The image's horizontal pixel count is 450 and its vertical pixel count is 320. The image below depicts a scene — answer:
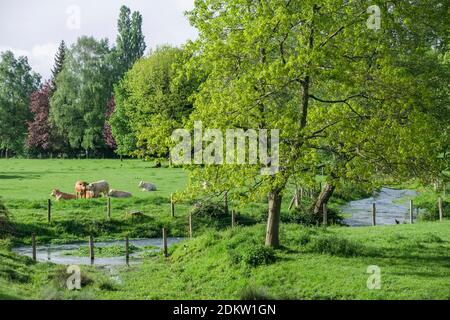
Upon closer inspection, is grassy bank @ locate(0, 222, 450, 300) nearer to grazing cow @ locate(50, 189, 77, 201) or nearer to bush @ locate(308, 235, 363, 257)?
bush @ locate(308, 235, 363, 257)

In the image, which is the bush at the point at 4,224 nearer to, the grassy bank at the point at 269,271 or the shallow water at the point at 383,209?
the grassy bank at the point at 269,271

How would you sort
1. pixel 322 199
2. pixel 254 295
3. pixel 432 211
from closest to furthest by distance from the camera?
pixel 254 295 < pixel 322 199 < pixel 432 211

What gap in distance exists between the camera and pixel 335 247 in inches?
1045

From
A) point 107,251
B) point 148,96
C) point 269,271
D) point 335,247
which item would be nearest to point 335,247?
point 335,247

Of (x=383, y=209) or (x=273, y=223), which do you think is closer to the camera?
(x=273, y=223)

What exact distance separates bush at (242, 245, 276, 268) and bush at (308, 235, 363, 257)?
2.18 metres

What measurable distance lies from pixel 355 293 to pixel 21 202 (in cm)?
3206

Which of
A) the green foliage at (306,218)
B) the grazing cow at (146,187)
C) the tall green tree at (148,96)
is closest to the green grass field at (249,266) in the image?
the green foliage at (306,218)

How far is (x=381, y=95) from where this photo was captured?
977 inches

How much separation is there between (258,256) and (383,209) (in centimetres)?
2824

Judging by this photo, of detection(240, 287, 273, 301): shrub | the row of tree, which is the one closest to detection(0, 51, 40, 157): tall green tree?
the row of tree

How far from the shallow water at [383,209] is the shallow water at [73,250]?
1437 cm

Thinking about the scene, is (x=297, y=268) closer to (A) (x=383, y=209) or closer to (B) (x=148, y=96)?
(A) (x=383, y=209)
